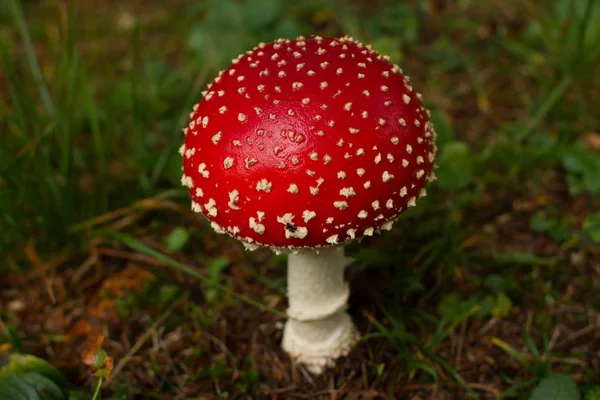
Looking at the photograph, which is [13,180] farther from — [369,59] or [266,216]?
[369,59]

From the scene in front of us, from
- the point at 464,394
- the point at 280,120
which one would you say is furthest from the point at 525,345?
the point at 280,120

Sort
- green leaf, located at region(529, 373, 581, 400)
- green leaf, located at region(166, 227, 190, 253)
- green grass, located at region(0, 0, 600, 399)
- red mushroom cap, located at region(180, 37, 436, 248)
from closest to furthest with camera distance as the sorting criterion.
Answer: red mushroom cap, located at region(180, 37, 436, 248), green leaf, located at region(529, 373, 581, 400), green grass, located at region(0, 0, 600, 399), green leaf, located at region(166, 227, 190, 253)

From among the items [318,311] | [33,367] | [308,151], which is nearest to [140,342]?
[33,367]

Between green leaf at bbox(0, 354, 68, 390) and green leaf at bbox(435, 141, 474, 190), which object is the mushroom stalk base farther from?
green leaf at bbox(0, 354, 68, 390)

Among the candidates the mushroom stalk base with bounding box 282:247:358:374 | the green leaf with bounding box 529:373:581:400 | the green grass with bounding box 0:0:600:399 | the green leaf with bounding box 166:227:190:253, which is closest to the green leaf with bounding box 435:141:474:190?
the green grass with bounding box 0:0:600:399

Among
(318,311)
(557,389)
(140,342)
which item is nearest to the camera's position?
(557,389)

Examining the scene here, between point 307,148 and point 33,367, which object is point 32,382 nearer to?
point 33,367

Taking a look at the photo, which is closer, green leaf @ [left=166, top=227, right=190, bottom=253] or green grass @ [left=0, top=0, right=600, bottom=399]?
green grass @ [left=0, top=0, right=600, bottom=399]
